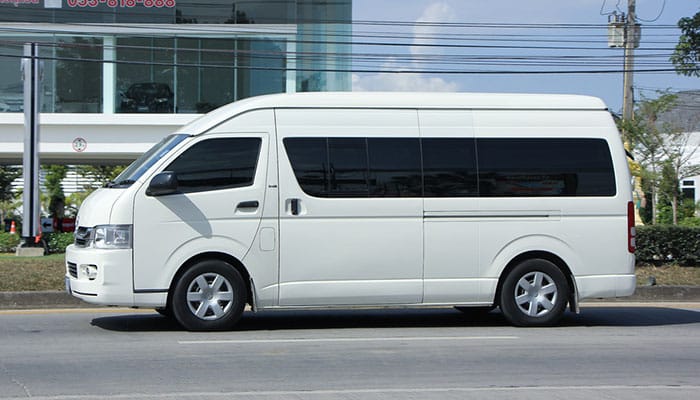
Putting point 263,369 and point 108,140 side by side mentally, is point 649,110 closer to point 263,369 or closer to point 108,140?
point 108,140

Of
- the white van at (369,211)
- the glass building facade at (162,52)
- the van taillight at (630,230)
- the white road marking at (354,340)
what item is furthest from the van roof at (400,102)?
the glass building facade at (162,52)

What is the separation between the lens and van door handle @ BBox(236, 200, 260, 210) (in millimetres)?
10133

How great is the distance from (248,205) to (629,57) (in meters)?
21.4

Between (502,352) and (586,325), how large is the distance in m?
2.69

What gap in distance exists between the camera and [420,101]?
10758mm

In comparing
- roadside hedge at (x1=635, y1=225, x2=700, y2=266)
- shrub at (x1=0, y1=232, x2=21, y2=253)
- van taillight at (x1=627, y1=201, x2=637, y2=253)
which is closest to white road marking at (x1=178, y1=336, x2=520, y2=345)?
van taillight at (x1=627, y1=201, x2=637, y2=253)

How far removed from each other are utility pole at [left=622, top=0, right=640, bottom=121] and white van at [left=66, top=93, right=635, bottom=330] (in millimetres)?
16071

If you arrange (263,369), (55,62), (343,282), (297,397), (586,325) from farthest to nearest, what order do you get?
(55,62), (586,325), (343,282), (263,369), (297,397)

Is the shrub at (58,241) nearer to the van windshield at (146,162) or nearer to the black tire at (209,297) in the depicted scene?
the van windshield at (146,162)

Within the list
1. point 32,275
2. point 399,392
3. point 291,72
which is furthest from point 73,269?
point 291,72

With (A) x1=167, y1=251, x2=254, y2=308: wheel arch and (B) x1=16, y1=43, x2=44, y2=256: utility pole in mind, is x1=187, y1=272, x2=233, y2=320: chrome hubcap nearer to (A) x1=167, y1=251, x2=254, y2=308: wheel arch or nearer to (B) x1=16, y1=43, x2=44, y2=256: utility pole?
(A) x1=167, y1=251, x2=254, y2=308: wheel arch

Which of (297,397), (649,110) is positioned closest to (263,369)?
(297,397)

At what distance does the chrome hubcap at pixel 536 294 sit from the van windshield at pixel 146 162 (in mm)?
4315

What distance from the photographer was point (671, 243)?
56.2 ft
